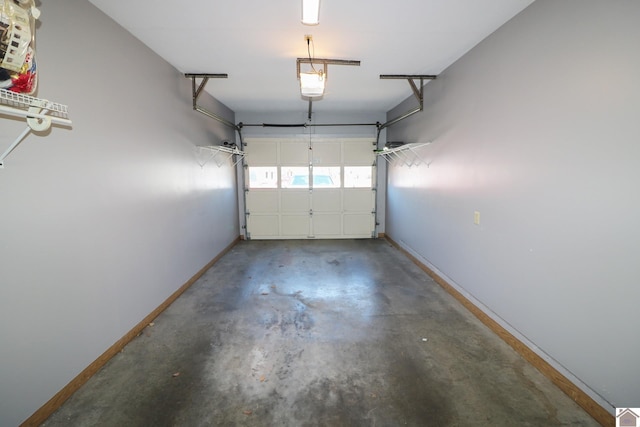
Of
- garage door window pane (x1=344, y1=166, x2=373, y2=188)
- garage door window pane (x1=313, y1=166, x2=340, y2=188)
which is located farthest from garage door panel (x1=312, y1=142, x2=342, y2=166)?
garage door window pane (x1=344, y1=166, x2=373, y2=188)

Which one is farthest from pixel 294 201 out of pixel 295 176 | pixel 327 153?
pixel 327 153

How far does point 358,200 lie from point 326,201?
696 millimetres

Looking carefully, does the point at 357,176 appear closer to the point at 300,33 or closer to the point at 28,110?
the point at 300,33

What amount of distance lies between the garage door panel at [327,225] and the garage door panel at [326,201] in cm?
13

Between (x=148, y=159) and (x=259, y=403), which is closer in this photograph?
(x=259, y=403)

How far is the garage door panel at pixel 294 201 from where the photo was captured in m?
5.86

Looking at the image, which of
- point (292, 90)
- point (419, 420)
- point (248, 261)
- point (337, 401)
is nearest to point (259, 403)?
point (337, 401)

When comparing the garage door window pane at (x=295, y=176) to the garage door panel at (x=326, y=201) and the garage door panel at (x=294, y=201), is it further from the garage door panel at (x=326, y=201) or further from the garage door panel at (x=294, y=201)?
the garage door panel at (x=326, y=201)

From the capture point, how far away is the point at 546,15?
6.12 ft

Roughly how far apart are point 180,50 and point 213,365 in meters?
2.92

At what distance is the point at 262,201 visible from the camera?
231 inches

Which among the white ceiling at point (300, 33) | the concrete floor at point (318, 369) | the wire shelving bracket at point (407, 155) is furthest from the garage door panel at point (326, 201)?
the concrete floor at point (318, 369)

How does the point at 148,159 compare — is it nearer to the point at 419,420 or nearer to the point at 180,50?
the point at 180,50

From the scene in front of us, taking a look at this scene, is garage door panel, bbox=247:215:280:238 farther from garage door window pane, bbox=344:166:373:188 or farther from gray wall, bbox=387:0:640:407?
gray wall, bbox=387:0:640:407
